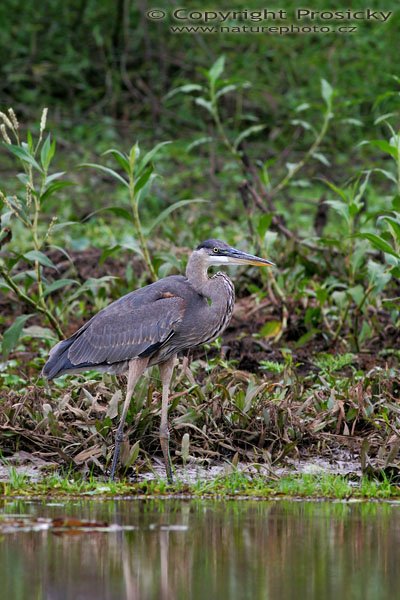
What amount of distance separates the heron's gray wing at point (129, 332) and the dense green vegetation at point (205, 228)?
10.5 inches

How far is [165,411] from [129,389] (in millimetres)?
249

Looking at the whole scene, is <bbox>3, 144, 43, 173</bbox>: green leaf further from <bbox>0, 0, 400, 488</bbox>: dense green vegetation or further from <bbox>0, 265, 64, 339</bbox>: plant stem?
<bbox>0, 265, 64, 339</bbox>: plant stem

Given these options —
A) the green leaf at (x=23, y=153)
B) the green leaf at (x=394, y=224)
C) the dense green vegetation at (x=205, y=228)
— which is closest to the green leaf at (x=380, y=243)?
the dense green vegetation at (x=205, y=228)

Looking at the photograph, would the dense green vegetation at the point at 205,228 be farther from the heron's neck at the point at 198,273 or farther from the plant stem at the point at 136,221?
the heron's neck at the point at 198,273

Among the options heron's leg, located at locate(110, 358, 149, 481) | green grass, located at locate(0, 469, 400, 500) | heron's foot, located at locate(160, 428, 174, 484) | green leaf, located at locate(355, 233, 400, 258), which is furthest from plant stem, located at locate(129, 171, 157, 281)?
green grass, located at locate(0, 469, 400, 500)

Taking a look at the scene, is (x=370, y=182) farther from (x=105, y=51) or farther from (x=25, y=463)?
(x=25, y=463)

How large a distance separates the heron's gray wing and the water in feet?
4.14

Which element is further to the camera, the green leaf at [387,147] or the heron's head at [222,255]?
the green leaf at [387,147]

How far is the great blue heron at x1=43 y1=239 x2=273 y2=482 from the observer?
271 inches

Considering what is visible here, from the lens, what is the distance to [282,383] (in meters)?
7.59

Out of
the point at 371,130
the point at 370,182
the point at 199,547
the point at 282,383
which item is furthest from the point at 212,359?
the point at 371,130

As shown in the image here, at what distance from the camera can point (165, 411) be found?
6660mm

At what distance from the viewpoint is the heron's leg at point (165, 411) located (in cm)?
645

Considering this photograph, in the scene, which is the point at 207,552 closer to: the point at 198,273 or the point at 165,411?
the point at 165,411
